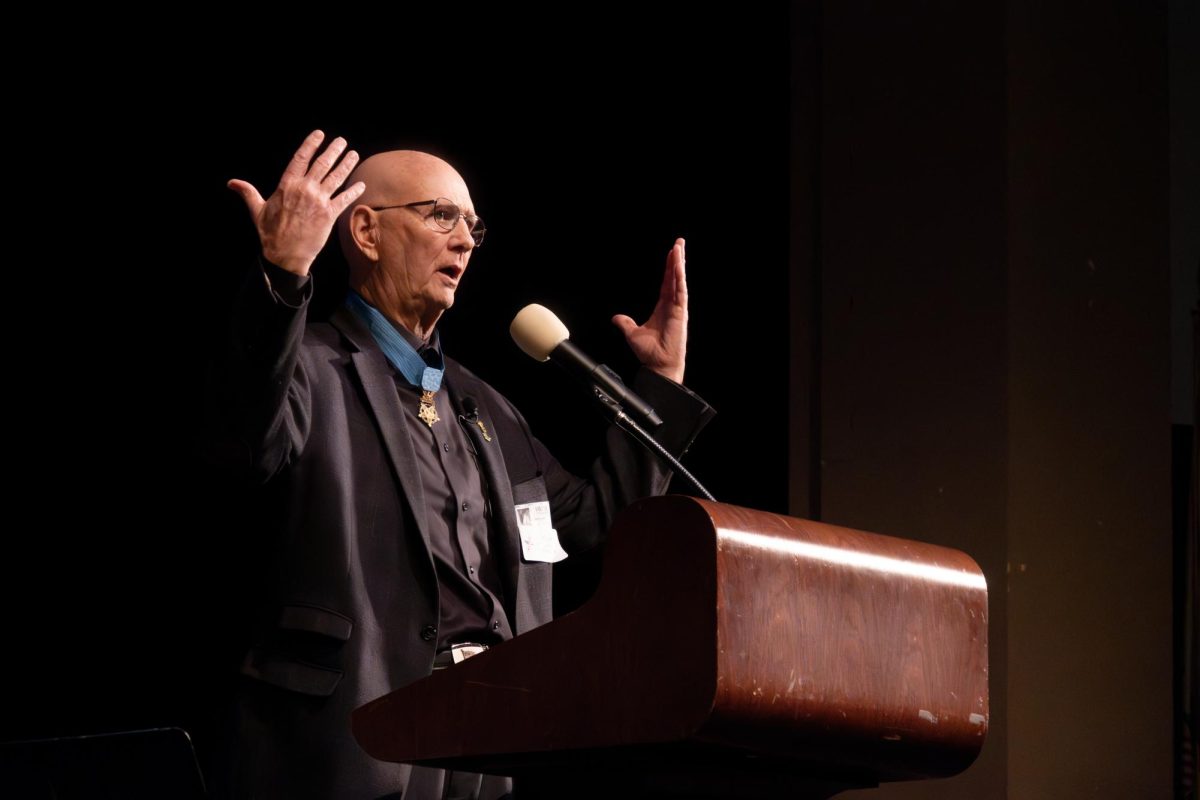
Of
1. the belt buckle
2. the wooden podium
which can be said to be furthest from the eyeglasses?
the wooden podium

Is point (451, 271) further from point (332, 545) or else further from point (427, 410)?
point (332, 545)

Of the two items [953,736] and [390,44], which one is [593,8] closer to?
[390,44]

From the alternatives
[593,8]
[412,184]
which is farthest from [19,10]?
[593,8]

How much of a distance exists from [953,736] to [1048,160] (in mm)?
1766

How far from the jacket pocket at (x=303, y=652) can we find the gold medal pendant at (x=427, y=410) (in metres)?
0.38

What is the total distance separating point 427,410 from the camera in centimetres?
205

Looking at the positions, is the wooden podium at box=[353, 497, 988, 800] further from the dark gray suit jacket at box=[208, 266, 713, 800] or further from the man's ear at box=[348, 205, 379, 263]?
the man's ear at box=[348, 205, 379, 263]

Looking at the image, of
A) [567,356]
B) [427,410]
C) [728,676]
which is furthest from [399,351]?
[728,676]

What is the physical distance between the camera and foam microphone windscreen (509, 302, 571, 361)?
5.84 feet

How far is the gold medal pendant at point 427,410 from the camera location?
204 centimetres

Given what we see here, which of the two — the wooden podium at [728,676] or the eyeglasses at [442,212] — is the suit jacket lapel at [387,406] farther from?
the wooden podium at [728,676]

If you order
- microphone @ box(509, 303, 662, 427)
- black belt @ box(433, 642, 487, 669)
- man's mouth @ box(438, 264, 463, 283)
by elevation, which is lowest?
black belt @ box(433, 642, 487, 669)

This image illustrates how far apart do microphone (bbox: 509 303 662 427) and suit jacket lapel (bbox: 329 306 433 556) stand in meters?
0.23

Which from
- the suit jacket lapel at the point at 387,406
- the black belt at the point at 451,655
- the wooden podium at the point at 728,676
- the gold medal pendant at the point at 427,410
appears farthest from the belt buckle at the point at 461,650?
the wooden podium at the point at 728,676
